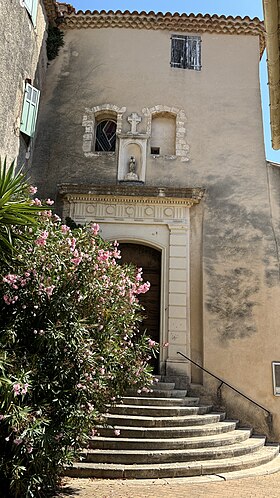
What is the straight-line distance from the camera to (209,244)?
1106 centimetres

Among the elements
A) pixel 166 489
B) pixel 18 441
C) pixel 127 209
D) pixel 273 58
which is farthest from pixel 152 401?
pixel 273 58

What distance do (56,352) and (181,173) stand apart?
748cm

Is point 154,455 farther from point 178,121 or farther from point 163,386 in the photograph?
point 178,121

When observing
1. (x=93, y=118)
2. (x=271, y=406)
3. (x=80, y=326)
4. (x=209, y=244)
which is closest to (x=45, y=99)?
(x=93, y=118)

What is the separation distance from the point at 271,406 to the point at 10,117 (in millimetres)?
8384

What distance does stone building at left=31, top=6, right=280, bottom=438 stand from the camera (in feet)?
34.1

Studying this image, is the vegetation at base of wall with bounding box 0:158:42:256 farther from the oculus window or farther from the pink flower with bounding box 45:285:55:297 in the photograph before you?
the oculus window

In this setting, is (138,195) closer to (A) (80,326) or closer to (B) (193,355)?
(B) (193,355)

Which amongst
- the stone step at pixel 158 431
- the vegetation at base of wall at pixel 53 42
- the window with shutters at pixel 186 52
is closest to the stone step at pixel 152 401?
the stone step at pixel 158 431

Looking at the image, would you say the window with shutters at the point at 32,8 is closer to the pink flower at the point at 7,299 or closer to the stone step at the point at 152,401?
the pink flower at the point at 7,299

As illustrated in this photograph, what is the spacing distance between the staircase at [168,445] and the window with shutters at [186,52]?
8.86 metres

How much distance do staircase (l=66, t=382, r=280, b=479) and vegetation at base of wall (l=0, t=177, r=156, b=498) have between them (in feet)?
3.45

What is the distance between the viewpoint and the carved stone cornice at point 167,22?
41.7 ft

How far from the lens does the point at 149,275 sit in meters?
11.2
